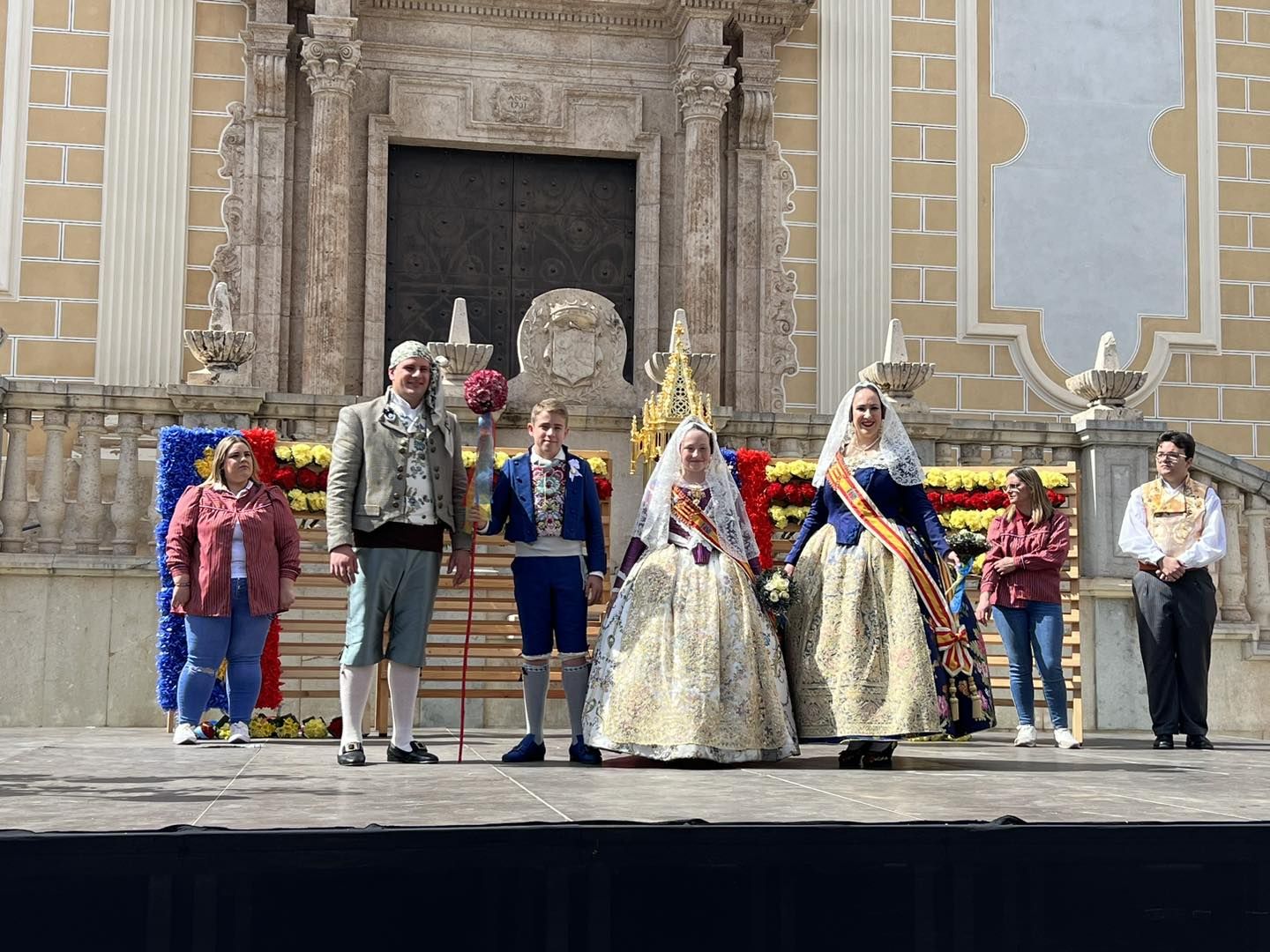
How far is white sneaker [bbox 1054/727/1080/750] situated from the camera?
9.04m

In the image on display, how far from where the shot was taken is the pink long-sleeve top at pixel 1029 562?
9.09 meters

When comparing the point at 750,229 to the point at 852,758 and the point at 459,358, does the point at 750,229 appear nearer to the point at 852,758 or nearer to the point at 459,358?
the point at 459,358

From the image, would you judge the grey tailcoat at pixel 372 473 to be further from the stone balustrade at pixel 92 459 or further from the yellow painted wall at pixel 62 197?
the yellow painted wall at pixel 62 197

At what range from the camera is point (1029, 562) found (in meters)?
9.09

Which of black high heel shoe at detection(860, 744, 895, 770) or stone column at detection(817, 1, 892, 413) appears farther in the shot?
stone column at detection(817, 1, 892, 413)

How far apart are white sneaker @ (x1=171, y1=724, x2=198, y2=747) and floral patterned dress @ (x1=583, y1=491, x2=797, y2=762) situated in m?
2.20

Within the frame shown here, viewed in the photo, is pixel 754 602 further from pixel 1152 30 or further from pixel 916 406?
pixel 1152 30

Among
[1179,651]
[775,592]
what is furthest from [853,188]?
[775,592]

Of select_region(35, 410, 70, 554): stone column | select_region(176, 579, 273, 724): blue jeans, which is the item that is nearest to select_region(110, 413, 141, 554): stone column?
select_region(35, 410, 70, 554): stone column

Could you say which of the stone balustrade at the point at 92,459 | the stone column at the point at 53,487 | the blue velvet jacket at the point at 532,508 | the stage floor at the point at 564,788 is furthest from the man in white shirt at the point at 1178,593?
the stone column at the point at 53,487

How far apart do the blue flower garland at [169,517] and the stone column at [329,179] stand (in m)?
4.56

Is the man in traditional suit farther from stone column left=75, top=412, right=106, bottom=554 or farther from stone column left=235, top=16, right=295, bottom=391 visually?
stone column left=235, top=16, right=295, bottom=391

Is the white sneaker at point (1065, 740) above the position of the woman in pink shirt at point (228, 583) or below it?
below

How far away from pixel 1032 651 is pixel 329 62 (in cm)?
838
